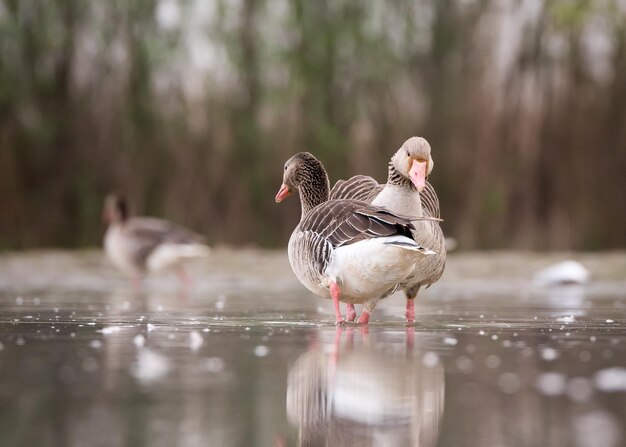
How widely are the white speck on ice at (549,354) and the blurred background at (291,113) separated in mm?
11565

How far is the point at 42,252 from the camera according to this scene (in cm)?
1812

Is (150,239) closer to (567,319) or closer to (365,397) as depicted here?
(567,319)

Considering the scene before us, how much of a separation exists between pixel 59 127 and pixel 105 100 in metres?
0.82

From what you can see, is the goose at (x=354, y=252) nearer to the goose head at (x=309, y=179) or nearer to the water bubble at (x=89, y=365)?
the goose head at (x=309, y=179)

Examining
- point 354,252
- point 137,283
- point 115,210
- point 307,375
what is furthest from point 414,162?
point 115,210

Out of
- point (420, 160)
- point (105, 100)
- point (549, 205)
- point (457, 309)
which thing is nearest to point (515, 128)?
point (549, 205)

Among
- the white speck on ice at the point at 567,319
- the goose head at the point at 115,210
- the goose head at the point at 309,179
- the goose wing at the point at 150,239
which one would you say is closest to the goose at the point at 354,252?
the goose head at the point at 309,179

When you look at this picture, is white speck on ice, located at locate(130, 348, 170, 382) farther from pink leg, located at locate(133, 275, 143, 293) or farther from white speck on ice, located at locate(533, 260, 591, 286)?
white speck on ice, located at locate(533, 260, 591, 286)

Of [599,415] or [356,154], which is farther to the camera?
[356,154]

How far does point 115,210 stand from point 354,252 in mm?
10303

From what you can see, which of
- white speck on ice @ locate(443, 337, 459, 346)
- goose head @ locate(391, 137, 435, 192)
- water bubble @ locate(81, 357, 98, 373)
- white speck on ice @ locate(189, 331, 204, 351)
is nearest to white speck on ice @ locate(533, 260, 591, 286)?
goose head @ locate(391, 137, 435, 192)

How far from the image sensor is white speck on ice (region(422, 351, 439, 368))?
5.93 m

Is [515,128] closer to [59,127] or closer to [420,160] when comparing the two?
[59,127]

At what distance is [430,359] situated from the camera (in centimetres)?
613
